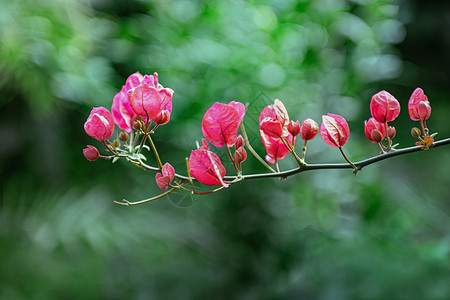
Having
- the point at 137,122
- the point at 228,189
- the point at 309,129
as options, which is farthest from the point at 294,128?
the point at 228,189

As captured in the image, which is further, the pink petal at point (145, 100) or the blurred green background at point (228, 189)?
the blurred green background at point (228, 189)

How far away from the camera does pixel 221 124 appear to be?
31cm

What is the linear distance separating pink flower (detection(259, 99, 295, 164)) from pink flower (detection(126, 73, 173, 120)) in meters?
0.07

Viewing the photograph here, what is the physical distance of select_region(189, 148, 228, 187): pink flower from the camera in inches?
11.7

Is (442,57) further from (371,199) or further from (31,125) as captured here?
(31,125)

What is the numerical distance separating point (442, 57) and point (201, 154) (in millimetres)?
1672

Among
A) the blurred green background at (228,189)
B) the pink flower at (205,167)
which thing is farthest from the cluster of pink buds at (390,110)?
the blurred green background at (228,189)

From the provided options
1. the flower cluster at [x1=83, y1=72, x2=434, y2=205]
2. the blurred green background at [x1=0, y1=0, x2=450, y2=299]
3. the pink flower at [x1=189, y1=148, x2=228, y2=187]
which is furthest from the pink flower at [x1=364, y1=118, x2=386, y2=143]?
the blurred green background at [x1=0, y1=0, x2=450, y2=299]

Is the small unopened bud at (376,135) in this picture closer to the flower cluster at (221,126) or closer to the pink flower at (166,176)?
the flower cluster at (221,126)

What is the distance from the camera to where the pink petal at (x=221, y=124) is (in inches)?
12.0

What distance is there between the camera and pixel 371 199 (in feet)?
4.23

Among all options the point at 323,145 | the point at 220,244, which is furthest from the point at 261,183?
the point at 220,244

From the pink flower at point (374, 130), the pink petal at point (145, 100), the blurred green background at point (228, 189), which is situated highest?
the pink flower at point (374, 130)

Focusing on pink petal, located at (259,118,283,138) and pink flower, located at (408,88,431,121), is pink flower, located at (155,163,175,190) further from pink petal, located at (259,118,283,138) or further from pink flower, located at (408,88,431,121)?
pink flower, located at (408,88,431,121)
